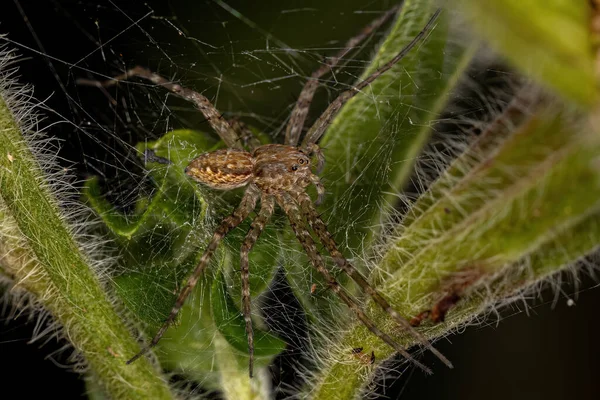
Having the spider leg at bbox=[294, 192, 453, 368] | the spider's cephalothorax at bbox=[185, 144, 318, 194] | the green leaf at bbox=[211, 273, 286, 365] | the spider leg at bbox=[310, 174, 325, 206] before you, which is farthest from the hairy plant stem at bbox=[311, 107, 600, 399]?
A: the spider's cephalothorax at bbox=[185, 144, 318, 194]

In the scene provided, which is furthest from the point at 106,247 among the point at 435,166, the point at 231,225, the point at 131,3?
the point at 131,3

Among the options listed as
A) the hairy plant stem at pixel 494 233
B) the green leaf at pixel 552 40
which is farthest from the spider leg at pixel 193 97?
the green leaf at pixel 552 40

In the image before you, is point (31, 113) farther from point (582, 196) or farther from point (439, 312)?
point (582, 196)

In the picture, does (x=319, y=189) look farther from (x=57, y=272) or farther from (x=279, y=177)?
(x=57, y=272)

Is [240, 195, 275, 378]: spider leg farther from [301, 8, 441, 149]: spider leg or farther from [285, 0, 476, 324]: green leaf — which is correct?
[301, 8, 441, 149]: spider leg

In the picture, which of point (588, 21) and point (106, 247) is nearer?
point (588, 21)

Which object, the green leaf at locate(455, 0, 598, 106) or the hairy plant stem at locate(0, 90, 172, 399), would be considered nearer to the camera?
the green leaf at locate(455, 0, 598, 106)

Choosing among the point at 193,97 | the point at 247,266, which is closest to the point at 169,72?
the point at 193,97
